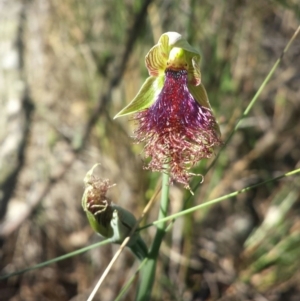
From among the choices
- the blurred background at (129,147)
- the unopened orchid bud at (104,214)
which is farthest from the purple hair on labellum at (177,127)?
the blurred background at (129,147)

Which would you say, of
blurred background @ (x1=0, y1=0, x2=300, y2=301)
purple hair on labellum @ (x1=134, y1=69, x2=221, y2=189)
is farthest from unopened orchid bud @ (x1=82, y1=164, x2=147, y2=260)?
blurred background @ (x1=0, y1=0, x2=300, y2=301)

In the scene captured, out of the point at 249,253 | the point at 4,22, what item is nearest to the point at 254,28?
the point at 249,253

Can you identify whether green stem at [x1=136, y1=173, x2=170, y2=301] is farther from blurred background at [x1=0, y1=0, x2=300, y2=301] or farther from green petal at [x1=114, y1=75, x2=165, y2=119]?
blurred background at [x1=0, y1=0, x2=300, y2=301]

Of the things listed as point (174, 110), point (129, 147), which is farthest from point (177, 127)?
point (129, 147)

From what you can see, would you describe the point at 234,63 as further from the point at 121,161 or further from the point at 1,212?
the point at 1,212

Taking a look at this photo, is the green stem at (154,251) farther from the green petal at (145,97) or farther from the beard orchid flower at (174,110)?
the green petal at (145,97)
